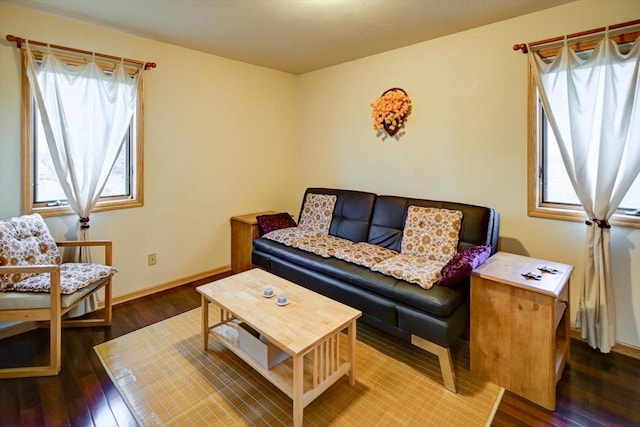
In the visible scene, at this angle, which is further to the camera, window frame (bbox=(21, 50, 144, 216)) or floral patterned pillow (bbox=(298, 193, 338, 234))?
floral patterned pillow (bbox=(298, 193, 338, 234))

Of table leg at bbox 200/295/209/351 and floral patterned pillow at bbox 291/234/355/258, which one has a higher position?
floral patterned pillow at bbox 291/234/355/258

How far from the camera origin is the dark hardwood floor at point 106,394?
67.9 inches

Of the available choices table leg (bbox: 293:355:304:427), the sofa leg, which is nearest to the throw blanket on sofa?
the sofa leg

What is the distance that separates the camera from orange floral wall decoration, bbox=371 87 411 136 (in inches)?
129

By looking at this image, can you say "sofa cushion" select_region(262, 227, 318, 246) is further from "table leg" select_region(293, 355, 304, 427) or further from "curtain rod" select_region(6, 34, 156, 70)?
"curtain rod" select_region(6, 34, 156, 70)

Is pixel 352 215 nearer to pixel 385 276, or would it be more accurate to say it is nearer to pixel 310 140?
pixel 385 276

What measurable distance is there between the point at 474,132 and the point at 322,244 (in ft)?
5.44

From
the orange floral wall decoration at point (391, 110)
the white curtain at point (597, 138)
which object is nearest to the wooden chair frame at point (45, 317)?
the orange floral wall decoration at point (391, 110)

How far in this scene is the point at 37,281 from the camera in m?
2.17

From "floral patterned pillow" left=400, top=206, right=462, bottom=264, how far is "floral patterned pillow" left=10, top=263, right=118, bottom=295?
7.79 ft

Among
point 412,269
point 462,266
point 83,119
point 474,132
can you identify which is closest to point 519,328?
point 462,266

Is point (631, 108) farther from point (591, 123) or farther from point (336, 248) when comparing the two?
point (336, 248)

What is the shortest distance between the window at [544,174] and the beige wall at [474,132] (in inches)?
2.4

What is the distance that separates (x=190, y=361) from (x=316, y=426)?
1.00 metres
